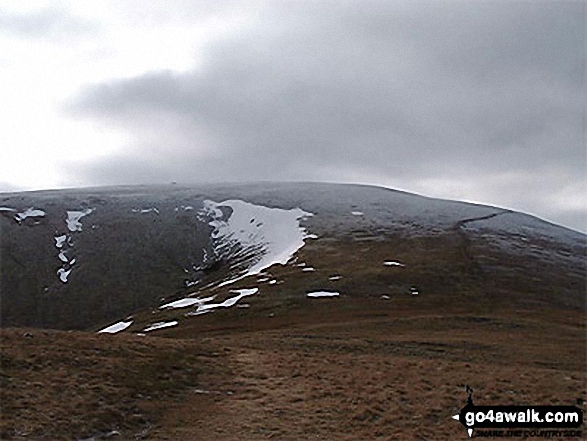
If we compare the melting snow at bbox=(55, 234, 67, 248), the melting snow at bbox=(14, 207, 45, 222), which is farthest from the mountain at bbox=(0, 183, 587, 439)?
the melting snow at bbox=(55, 234, 67, 248)

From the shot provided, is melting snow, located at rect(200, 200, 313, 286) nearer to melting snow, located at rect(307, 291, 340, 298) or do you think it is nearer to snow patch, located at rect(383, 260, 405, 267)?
snow patch, located at rect(383, 260, 405, 267)

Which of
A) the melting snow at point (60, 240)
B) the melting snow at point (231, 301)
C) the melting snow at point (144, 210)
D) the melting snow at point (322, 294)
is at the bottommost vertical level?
the melting snow at point (231, 301)

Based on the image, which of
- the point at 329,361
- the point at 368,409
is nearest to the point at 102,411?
the point at 368,409

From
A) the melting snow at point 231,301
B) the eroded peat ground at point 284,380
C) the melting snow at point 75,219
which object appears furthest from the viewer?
the melting snow at point 75,219

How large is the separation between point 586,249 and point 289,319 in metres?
65.6

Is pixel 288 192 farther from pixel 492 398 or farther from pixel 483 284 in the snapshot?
pixel 492 398

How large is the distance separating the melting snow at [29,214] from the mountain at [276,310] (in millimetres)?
523

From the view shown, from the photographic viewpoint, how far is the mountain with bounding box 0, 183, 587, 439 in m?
22.6

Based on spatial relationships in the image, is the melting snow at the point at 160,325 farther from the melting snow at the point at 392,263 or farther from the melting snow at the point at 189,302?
Answer: the melting snow at the point at 392,263

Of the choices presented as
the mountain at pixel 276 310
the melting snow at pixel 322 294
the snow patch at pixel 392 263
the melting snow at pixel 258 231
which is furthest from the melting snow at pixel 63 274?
the snow patch at pixel 392 263

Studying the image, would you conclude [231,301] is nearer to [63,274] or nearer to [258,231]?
[63,274]

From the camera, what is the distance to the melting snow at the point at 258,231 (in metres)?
89.9

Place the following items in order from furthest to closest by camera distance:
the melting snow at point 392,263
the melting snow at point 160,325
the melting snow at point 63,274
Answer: the melting snow at point 63,274 → the melting snow at point 392,263 → the melting snow at point 160,325

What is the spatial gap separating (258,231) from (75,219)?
28143 mm
